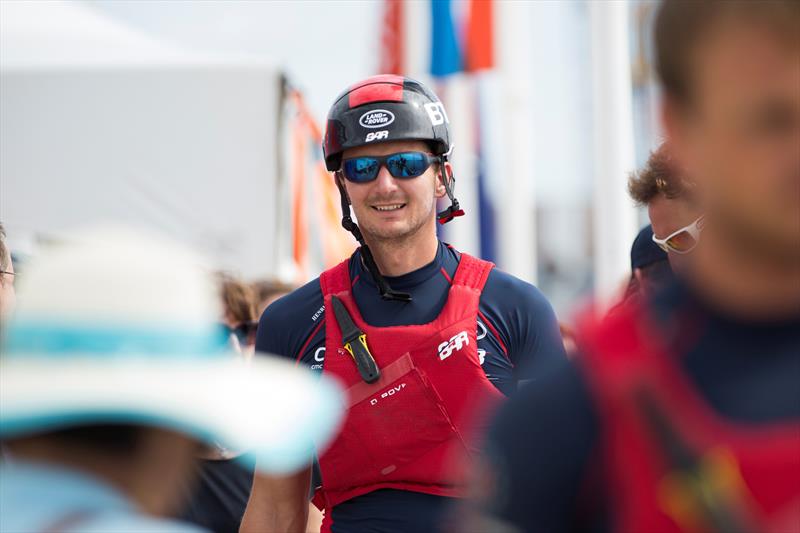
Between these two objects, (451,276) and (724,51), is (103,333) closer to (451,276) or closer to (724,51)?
(724,51)

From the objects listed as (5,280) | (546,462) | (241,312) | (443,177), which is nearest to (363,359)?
(443,177)

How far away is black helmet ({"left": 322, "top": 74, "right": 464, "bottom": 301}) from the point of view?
3.67 m

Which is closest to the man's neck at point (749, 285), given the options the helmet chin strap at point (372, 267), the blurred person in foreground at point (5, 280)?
the helmet chin strap at point (372, 267)

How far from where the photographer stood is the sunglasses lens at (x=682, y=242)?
11.2ft

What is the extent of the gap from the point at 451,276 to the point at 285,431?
193 centimetres

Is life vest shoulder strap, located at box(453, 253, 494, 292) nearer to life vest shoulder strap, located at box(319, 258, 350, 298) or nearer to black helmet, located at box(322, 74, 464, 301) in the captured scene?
black helmet, located at box(322, 74, 464, 301)

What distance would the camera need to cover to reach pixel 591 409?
1370 millimetres

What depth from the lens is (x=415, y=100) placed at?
3754 mm

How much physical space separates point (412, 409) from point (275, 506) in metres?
0.60

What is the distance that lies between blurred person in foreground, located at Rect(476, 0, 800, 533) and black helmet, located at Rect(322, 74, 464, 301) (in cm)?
214

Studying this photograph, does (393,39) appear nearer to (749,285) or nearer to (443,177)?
(443,177)

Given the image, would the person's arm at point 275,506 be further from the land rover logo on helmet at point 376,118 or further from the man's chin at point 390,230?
the land rover logo on helmet at point 376,118

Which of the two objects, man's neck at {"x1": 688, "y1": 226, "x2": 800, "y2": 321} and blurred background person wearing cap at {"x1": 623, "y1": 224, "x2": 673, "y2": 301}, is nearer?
man's neck at {"x1": 688, "y1": 226, "x2": 800, "y2": 321}

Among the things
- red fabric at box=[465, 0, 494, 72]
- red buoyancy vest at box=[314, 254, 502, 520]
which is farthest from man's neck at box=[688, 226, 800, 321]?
red fabric at box=[465, 0, 494, 72]
